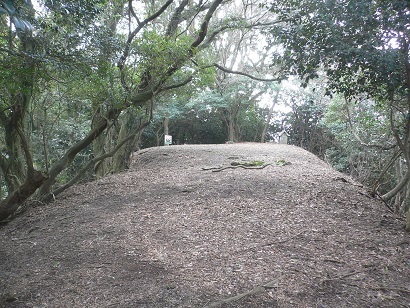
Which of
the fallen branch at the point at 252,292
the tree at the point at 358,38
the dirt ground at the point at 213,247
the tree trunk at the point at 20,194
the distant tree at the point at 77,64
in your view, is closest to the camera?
the fallen branch at the point at 252,292

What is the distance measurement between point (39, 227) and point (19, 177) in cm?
228

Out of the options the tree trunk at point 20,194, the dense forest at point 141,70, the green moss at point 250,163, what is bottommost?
the tree trunk at point 20,194

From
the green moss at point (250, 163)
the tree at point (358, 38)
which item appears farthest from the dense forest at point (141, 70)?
the green moss at point (250, 163)

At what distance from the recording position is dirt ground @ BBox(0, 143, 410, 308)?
10.8ft

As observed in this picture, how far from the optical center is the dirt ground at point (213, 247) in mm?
3295

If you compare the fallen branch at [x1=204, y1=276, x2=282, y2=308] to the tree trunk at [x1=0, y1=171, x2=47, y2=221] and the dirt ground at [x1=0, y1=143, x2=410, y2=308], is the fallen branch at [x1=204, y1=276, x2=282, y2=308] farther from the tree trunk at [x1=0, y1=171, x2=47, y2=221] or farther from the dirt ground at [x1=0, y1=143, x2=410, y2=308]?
the tree trunk at [x1=0, y1=171, x2=47, y2=221]

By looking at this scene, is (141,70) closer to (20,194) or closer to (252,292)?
(20,194)

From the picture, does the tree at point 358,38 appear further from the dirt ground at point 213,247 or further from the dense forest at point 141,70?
the dirt ground at point 213,247

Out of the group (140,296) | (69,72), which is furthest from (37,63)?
(140,296)

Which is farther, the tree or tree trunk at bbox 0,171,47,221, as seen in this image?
tree trunk at bbox 0,171,47,221

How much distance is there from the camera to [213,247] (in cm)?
434

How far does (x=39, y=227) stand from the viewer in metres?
5.92

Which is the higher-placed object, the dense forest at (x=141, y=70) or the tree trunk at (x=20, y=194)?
the dense forest at (x=141, y=70)

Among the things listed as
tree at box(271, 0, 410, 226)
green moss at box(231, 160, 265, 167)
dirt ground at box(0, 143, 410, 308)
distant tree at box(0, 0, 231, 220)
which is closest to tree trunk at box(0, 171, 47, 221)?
distant tree at box(0, 0, 231, 220)
